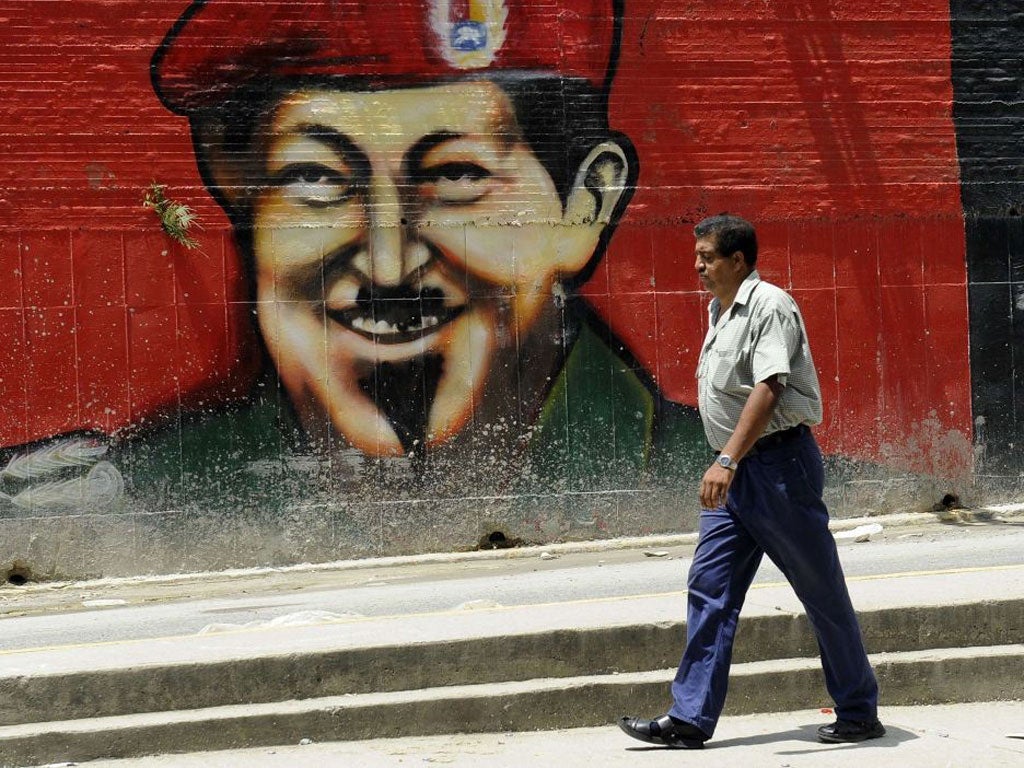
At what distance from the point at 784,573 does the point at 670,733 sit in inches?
26.4

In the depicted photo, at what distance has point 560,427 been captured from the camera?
11039 mm

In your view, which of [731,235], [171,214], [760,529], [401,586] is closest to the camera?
[760,529]

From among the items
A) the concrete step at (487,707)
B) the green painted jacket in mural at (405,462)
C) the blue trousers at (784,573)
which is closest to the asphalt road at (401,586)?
the green painted jacket in mural at (405,462)

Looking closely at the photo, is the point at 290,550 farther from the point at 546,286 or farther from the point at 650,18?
the point at 650,18

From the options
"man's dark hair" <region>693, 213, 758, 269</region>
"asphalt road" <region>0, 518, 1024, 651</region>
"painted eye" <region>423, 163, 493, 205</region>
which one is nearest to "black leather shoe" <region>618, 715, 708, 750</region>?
"man's dark hair" <region>693, 213, 758, 269</region>

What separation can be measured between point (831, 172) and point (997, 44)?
176 cm

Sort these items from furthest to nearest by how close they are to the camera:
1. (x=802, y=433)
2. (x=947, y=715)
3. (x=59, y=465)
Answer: (x=59, y=465)
(x=947, y=715)
(x=802, y=433)

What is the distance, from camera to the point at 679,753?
5031 millimetres

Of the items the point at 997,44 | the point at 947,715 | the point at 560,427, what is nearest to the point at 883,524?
the point at 560,427

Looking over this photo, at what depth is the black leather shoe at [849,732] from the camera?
508cm

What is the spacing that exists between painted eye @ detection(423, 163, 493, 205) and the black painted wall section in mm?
3857

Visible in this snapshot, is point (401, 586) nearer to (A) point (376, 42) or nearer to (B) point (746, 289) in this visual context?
(A) point (376, 42)

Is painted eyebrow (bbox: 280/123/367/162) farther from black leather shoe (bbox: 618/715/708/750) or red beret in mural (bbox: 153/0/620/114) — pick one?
black leather shoe (bbox: 618/715/708/750)

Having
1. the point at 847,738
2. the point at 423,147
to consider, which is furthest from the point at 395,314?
the point at 847,738
